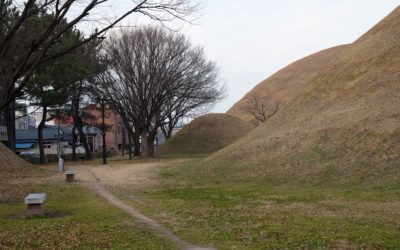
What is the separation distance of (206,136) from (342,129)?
37999mm

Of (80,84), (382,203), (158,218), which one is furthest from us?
(80,84)

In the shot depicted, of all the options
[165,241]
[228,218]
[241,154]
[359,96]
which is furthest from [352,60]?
[165,241]

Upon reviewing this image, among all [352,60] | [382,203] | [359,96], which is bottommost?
[382,203]

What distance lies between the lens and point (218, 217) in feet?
37.5

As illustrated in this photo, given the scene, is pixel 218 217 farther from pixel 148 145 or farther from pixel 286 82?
pixel 286 82

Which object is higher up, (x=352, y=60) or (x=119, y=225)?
(x=352, y=60)

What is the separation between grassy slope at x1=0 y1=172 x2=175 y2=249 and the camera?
863cm

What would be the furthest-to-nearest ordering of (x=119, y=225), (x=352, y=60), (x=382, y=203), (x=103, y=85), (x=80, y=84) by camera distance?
(x=80, y=84) < (x=103, y=85) < (x=352, y=60) < (x=382, y=203) < (x=119, y=225)

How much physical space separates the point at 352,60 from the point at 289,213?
68.6ft

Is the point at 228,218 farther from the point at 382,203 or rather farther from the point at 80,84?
the point at 80,84

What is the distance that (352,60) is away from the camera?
30.5 m

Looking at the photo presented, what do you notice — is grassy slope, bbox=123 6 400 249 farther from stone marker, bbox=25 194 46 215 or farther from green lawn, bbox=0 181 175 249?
stone marker, bbox=25 194 46 215

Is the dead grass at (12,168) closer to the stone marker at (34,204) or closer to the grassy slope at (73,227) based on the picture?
the grassy slope at (73,227)

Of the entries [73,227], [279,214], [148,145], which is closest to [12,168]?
Result: [73,227]
